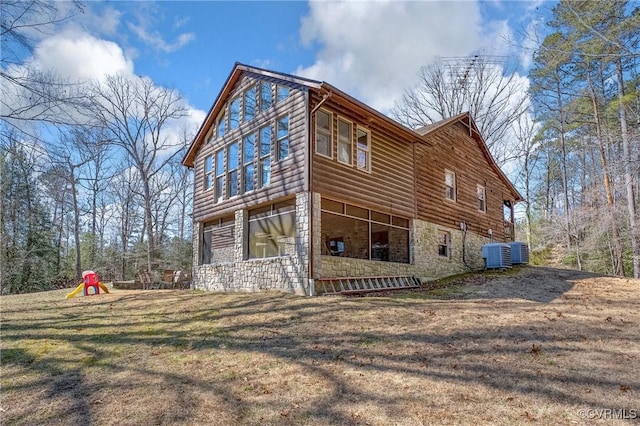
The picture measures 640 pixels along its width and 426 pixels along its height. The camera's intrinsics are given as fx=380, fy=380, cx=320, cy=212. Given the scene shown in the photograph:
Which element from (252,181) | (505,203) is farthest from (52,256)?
(505,203)

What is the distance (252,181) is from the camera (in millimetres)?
11438

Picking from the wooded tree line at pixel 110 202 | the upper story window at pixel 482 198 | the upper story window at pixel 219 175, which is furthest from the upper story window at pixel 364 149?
the wooded tree line at pixel 110 202

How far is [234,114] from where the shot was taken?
1287cm

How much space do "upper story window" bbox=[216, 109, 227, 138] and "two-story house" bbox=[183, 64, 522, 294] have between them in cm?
4

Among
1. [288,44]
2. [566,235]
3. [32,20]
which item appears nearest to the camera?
[32,20]

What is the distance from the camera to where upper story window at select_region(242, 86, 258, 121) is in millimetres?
11882

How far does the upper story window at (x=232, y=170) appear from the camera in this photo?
486 inches

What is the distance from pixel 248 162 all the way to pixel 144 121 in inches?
607

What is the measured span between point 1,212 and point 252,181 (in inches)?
655

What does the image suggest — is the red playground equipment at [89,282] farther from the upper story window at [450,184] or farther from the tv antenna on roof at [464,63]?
the tv antenna on roof at [464,63]

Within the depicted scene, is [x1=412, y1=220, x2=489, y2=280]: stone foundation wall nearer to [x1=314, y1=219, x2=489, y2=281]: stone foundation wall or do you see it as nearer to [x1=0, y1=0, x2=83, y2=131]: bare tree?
[x1=314, y1=219, x2=489, y2=281]: stone foundation wall

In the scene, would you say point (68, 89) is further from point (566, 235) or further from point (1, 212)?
point (566, 235)

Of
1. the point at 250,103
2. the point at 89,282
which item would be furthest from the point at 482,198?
the point at 89,282

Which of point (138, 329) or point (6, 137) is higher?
point (6, 137)
